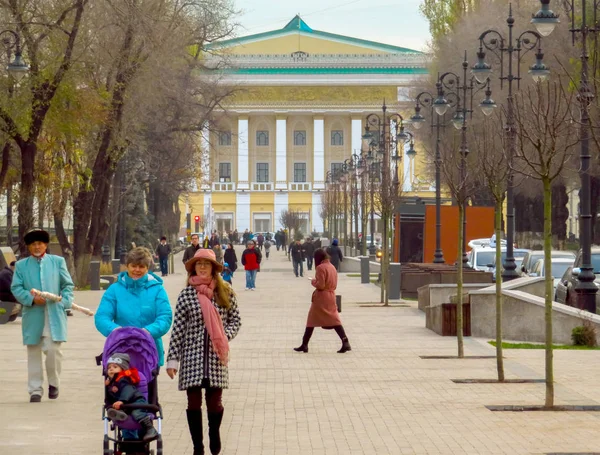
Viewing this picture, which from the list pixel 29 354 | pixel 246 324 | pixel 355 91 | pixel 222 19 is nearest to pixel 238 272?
pixel 222 19

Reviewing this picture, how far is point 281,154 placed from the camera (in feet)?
461

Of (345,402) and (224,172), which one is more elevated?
(224,172)

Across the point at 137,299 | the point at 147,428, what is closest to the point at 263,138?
the point at 137,299

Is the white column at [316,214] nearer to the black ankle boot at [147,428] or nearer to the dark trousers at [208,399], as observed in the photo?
the dark trousers at [208,399]

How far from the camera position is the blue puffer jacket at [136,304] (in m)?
10.4

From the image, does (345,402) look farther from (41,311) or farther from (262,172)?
(262,172)

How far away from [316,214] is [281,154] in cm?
713

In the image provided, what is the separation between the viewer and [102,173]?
3994 cm

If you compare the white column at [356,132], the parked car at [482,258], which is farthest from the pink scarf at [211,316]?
the white column at [356,132]

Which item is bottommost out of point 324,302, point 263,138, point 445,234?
point 324,302

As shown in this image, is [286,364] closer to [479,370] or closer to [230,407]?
[479,370]

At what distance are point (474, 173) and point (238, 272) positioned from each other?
28.7 meters

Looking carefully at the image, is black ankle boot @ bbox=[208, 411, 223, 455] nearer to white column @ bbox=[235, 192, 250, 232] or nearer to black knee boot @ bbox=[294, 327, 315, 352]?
black knee boot @ bbox=[294, 327, 315, 352]

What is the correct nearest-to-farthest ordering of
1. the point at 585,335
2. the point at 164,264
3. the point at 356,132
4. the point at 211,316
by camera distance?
1. the point at 211,316
2. the point at 585,335
3. the point at 164,264
4. the point at 356,132
